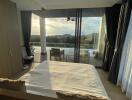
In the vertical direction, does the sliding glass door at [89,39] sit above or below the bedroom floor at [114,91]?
above

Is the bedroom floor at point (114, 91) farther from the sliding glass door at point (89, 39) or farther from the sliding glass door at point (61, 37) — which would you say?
the sliding glass door at point (61, 37)

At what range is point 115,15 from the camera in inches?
143

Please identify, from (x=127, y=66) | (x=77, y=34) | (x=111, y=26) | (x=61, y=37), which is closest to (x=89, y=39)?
(x=77, y=34)

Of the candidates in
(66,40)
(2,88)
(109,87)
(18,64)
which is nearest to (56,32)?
(66,40)

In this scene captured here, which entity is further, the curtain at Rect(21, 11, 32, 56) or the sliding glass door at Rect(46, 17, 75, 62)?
the curtain at Rect(21, 11, 32, 56)

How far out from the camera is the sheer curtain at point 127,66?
2.44m

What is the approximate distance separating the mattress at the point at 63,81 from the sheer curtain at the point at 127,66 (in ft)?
3.33

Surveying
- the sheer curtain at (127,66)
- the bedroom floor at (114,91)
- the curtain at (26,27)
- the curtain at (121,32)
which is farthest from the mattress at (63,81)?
the curtain at (26,27)

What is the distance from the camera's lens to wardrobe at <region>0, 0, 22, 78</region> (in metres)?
2.88

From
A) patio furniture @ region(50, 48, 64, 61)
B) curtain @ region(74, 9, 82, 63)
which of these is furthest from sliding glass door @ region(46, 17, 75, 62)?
curtain @ region(74, 9, 82, 63)

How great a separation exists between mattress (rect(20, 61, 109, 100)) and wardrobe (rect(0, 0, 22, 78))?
4.57ft

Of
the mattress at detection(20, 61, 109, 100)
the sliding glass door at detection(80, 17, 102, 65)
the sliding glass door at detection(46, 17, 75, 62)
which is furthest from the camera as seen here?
the sliding glass door at detection(46, 17, 75, 62)

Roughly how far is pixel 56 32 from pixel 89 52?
1.67 metres

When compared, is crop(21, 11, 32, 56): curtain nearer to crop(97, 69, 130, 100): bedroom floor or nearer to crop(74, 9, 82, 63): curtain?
crop(74, 9, 82, 63): curtain
